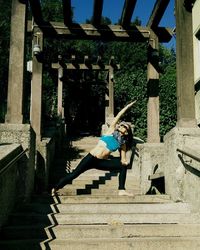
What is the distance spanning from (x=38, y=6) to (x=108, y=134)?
3509 millimetres

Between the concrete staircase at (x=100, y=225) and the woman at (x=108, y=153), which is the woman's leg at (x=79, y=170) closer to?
the woman at (x=108, y=153)

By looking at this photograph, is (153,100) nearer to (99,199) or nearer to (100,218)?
(99,199)

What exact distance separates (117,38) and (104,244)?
20.5ft

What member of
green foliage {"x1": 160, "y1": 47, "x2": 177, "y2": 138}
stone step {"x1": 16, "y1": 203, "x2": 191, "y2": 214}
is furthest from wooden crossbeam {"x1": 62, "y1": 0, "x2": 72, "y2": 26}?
green foliage {"x1": 160, "y1": 47, "x2": 177, "y2": 138}

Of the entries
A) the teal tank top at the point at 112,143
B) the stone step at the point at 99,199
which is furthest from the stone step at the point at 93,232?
the teal tank top at the point at 112,143

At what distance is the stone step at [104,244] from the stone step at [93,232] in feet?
0.68

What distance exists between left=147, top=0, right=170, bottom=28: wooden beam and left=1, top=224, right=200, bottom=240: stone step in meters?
5.06

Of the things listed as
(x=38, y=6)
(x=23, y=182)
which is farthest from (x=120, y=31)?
(x=23, y=182)

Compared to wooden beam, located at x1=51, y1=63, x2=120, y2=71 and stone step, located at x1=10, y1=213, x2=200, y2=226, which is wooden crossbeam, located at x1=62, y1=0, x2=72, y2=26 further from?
wooden beam, located at x1=51, y1=63, x2=120, y2=71

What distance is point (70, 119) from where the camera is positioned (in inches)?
987

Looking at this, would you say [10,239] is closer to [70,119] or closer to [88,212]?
[88,212]

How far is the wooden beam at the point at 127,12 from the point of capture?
25.9 feet

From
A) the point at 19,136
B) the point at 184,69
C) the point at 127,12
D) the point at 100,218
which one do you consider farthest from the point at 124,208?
the point at 127,12

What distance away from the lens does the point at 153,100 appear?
8.62 meters
